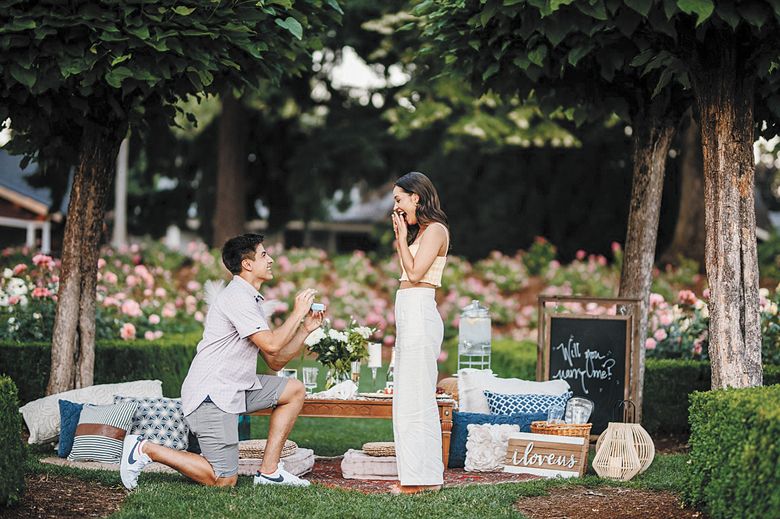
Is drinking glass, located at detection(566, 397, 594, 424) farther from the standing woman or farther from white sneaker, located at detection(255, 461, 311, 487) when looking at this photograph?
white sneaker, located at detection(255, 461, 311, 487)

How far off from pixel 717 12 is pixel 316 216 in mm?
18123

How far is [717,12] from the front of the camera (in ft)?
19.7

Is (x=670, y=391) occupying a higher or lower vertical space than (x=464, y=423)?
higher

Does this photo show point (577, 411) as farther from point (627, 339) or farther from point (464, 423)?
point (627, 339)

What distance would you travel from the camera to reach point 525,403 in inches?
317

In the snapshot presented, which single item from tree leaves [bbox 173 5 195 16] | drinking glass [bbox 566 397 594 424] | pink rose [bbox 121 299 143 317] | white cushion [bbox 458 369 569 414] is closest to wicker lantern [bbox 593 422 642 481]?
drinking glass [bbox 566 397 594 424]

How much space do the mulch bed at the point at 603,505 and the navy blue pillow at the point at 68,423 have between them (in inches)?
136

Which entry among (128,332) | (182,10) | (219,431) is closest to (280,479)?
(219,431)

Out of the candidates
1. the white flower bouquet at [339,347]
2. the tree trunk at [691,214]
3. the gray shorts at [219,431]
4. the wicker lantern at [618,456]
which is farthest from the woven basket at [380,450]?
the tree trunk at [691,214]

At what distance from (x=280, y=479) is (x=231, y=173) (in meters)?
15.3

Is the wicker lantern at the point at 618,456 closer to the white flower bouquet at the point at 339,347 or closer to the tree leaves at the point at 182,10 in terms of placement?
the white flower bouquet at the point at 339,347

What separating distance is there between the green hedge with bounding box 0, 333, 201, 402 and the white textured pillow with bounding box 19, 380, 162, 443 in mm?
1219

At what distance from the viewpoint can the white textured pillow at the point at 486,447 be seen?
765 centimetres

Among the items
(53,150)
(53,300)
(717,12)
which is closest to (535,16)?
(717,12)
